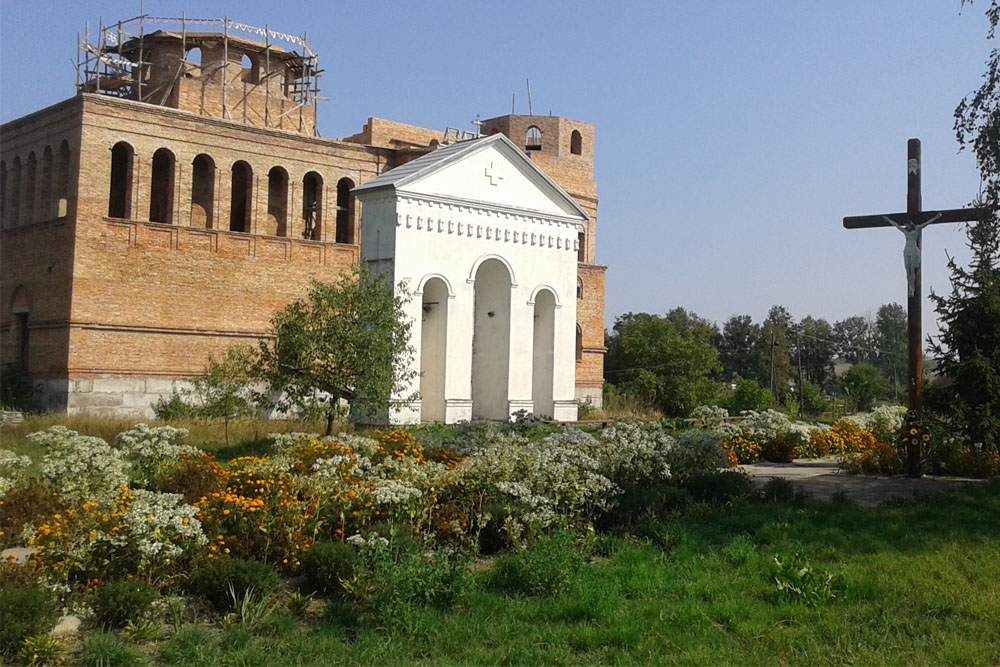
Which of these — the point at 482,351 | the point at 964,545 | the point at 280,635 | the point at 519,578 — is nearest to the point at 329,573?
the point at 280,635

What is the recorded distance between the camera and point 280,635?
22.3ft

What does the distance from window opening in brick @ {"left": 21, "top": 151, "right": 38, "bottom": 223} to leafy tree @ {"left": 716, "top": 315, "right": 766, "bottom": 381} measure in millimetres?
56572

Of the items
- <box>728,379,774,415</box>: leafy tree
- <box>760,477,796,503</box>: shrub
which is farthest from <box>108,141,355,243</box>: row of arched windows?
<box>760,477,796,503</box>: shrub

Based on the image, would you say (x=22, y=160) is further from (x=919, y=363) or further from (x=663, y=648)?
(x=663, y=648)

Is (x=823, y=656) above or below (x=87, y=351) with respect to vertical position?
below

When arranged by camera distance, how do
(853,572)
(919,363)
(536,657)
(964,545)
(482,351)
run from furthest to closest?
1. (482,351)
2. (919,363)
3. (964,545)
4. (853,572)
5. (536,657)

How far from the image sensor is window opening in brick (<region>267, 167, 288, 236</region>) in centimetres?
3466

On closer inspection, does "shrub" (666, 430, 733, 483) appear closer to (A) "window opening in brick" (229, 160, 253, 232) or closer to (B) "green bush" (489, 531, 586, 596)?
(B) "green bush" (489, 531, 586, 596)

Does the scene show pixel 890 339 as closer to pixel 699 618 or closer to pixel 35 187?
pixel 35 187

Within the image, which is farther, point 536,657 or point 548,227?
point 548,227

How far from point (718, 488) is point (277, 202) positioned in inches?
1055

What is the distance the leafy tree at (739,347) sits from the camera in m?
77.7

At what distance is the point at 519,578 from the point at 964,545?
14.9ft

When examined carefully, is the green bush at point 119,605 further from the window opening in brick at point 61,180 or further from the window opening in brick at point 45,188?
the window opening in brick at point 45,188
